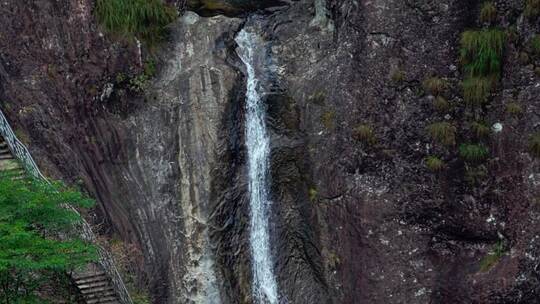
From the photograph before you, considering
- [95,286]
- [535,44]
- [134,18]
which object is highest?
[535,44]

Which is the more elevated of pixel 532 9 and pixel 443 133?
pixel 532 9

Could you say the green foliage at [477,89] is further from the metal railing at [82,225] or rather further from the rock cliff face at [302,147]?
the metal railing at [82,225]

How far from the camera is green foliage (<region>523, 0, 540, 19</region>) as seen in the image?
13.5 meters

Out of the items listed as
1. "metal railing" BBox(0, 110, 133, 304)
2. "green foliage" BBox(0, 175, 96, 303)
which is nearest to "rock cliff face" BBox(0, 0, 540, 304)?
"metal railing" BBox(0, 110, 133, 304)

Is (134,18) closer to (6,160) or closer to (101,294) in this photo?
(6,160)

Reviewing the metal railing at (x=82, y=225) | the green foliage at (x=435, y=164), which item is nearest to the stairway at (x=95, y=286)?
the metal railing at (x=82, y=225)

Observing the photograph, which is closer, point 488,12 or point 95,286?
point 95,286

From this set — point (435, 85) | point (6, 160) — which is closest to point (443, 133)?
point (435, 85)

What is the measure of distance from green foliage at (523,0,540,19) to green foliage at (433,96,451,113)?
2561mm

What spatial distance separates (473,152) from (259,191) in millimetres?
5423

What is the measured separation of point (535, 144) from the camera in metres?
13.2

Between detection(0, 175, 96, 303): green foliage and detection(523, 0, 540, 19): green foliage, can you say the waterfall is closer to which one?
detection(0, 175, 96, 303): green foliage

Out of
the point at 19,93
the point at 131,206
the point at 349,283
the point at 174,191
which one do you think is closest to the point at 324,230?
the point at 349,283

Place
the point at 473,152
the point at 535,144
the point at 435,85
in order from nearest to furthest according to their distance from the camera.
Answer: the point at 535,144 → the point at 473,152 → the point at 435,85
